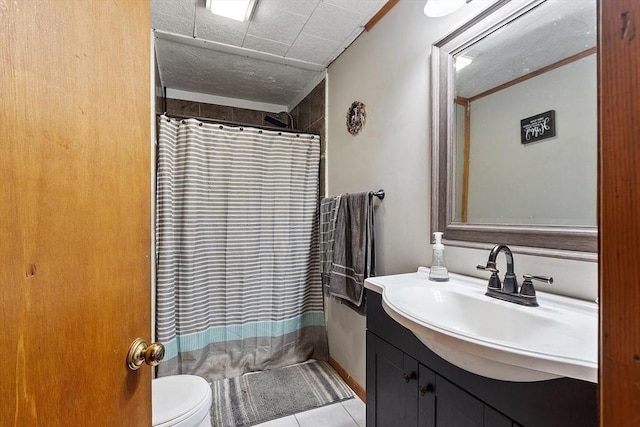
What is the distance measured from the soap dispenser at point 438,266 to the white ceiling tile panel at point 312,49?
1476 mm

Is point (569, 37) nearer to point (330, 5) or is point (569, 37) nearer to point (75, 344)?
point (330, 5)

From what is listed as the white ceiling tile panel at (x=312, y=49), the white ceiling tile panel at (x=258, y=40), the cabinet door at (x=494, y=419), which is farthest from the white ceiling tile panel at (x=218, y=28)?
the cabinet door at (x=494, y=419)

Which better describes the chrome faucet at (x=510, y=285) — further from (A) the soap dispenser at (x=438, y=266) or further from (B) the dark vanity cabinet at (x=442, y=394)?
(B) the dark vanity cabinet at (x=442, y=394)

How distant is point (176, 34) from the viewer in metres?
1.81

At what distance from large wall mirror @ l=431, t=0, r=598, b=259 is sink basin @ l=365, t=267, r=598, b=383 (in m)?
0.20

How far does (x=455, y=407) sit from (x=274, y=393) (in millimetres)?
1437

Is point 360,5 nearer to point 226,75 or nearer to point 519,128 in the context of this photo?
point 519,128

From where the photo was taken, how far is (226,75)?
2.32 meters

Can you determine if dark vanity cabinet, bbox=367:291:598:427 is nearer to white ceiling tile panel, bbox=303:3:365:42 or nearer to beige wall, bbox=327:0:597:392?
beige wall, bbox=327:0:597:392

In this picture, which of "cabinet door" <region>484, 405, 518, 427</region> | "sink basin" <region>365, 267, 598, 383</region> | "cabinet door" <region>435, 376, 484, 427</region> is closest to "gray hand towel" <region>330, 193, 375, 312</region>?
"sink basin" <region>365, 267, 598, 383</region>

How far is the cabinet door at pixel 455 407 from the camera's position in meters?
0.72

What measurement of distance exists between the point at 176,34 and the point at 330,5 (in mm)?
1002

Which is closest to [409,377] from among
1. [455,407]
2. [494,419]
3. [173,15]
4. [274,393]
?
[455,407]

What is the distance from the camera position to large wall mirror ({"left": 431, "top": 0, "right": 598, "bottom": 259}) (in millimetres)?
835
